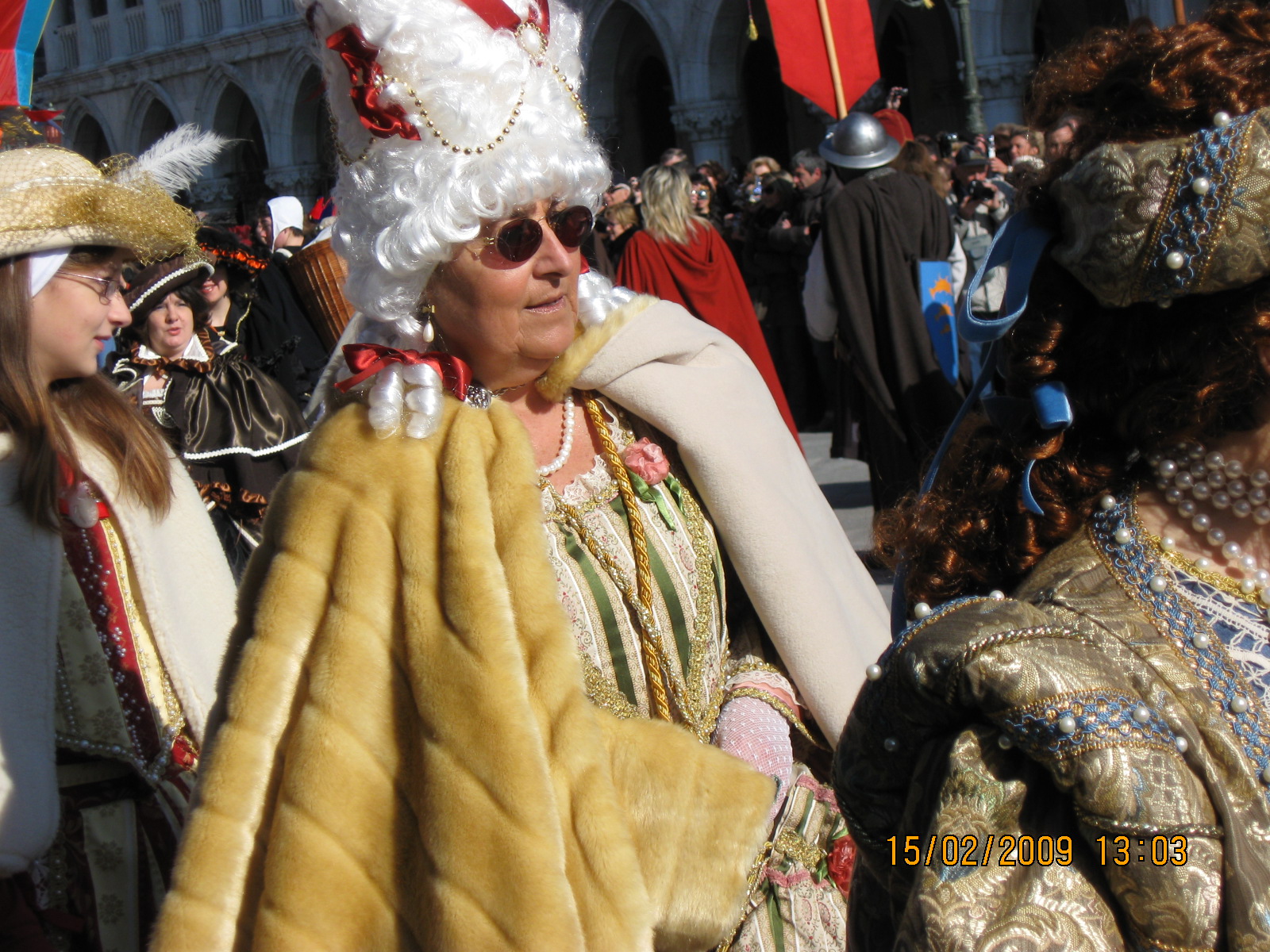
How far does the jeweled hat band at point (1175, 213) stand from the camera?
116cm

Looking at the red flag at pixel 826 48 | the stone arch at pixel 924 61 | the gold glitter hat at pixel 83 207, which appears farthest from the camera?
the stone arch at pixel 924 61

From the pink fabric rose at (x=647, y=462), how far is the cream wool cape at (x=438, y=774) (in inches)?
12.3

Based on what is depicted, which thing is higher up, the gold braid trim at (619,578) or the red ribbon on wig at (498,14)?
the red ribbon on wig at (498,14)

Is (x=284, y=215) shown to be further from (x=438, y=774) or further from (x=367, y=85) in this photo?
(x=438, y=774)

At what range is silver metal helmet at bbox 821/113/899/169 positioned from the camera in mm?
6055

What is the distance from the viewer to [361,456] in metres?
2.01

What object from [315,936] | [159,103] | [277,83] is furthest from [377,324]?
[159,103]

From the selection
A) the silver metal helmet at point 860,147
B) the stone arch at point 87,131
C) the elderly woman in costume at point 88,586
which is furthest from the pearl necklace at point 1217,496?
the stone arch at point 87,131

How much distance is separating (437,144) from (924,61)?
58.7ft

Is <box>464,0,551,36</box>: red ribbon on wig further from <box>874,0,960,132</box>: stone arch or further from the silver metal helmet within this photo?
<box>874,0,960,132</box>: stone arch

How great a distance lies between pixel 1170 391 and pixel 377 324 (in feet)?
4.51

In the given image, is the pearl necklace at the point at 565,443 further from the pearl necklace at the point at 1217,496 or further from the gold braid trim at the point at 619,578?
the pearl necklace at the point at 1217,496

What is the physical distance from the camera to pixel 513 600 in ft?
6.19
